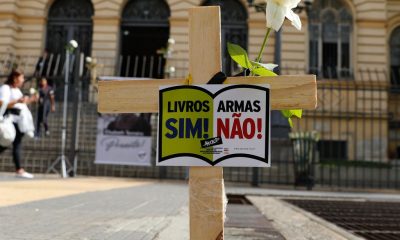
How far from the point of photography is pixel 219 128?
1.92 meters

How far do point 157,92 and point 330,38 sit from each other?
22032 mm

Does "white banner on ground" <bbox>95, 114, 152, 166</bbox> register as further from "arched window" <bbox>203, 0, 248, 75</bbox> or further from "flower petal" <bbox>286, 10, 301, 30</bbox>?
"arched window" <bbox>203, 0, 248, 75</bbox>

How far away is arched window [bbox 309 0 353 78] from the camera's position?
896 inches

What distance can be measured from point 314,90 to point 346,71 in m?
21.6

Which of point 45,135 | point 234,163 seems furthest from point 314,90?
point 45,135

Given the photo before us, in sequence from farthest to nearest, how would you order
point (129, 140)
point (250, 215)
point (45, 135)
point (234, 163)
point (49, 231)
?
point (45, 135) < point (129, 140) < point (250, 215) < point (49, 231) < point (234, 163)

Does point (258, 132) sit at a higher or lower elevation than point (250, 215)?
higher

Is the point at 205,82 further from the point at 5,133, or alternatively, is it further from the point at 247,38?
the point at 247,38

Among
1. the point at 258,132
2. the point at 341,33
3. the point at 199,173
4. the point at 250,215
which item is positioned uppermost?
the point at 341,33

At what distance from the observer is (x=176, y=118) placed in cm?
196

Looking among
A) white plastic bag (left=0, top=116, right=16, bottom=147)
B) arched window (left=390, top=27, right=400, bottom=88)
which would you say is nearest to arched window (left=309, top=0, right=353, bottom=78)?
arched window (left=390, top=27, right=400, bottom=88)

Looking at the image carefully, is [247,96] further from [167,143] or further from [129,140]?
[129,140]

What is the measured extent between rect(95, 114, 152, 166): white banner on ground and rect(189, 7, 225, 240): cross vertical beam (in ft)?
35.0

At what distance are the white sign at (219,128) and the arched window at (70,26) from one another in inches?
886
